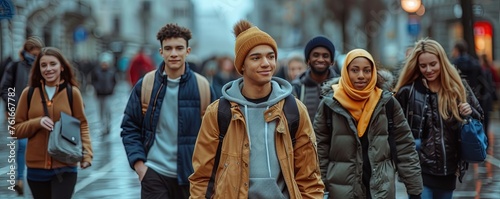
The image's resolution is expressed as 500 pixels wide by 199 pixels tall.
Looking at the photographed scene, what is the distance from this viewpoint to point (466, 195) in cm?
984

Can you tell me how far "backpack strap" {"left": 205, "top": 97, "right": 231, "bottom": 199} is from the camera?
4.41 meters

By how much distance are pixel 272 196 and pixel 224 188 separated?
25cm

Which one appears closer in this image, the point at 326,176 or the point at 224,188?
the point at 224,188

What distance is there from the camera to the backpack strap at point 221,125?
14.5 ft

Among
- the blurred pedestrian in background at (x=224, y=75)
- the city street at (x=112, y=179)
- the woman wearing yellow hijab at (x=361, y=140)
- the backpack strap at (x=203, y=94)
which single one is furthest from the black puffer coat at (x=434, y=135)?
the blurred pedestrian in background at (x=224, y=75)

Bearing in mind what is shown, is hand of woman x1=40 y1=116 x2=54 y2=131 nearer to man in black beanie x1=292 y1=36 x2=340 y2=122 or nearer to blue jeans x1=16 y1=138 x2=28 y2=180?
man in black beanie x1=292 y1=36 x2=340 y2=122

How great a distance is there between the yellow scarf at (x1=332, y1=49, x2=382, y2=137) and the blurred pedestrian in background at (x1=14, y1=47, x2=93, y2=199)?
233 cm

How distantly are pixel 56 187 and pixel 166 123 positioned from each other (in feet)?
4.16

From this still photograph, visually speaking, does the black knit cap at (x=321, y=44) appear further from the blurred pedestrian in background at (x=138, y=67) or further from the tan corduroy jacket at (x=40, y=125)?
the blurred pedestrian in background at (x=138, y=67)

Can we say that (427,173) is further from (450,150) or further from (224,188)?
(224,188)

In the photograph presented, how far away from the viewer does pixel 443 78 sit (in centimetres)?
646

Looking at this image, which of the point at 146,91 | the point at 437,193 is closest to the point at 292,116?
the point at 146,91

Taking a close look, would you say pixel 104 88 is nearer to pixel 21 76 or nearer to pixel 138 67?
pixel 138 67

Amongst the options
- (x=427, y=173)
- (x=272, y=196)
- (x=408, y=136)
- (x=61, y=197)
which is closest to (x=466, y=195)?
(x=427, y=173)
